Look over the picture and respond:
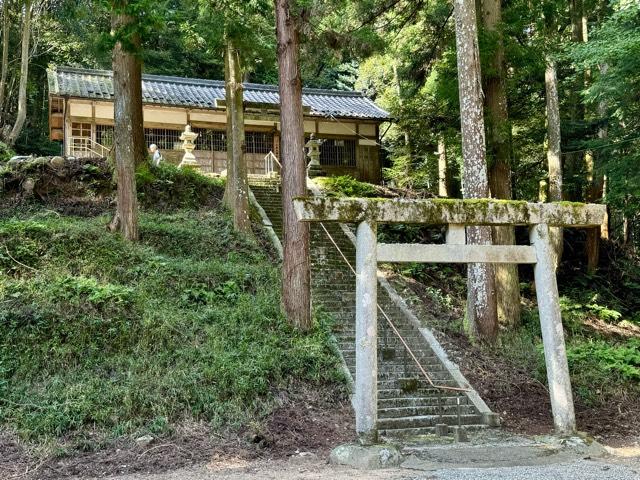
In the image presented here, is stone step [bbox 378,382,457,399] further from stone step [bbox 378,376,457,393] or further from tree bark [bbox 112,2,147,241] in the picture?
tree bark [bbox 112,2,147,241]

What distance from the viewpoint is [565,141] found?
16906mm

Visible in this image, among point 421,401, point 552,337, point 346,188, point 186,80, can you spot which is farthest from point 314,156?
point 552,337

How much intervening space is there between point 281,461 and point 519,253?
385 cm

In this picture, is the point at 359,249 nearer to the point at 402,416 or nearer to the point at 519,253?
the point at 519,253

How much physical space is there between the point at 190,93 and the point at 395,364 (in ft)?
55.2

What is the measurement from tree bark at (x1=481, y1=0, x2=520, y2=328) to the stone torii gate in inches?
181

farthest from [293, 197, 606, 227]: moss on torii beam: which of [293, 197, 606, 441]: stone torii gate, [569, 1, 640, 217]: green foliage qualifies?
[569, 1, 640, 217]: green foliage

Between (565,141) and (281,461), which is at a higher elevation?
(565,141)

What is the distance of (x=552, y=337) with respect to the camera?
727cm

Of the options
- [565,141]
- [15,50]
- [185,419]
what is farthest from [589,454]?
[15,50]

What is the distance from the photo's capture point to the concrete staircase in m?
8.28

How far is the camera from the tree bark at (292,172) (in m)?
9.66

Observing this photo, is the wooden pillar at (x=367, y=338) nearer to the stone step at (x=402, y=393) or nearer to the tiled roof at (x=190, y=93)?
the stone step at (x=402, y=393)

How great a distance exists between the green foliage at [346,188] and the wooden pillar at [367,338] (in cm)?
989
